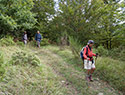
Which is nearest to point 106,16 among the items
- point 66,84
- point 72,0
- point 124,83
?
point 72,0

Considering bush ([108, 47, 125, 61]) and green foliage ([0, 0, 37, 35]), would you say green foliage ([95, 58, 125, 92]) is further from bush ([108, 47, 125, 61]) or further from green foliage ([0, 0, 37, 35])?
green foliage ([0, 0, 37, 35])

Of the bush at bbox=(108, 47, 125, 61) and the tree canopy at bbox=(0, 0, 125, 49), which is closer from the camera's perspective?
the bush at bbox=(108, 47, 125, 61)

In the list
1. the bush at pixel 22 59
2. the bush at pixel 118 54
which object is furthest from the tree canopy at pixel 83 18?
the bush at pixel 22 59

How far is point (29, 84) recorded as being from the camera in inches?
123

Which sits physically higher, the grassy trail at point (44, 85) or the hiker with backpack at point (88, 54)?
the hiker with backpack at point (88, 54)

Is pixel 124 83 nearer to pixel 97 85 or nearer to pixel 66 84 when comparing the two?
pixel 97 85

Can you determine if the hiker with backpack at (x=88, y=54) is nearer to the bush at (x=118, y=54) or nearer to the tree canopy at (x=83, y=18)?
the bush at (x=118, y=54)

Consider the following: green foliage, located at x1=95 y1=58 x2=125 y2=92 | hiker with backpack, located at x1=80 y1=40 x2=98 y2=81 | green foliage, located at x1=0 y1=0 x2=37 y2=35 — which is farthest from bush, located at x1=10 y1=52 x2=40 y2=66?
green foliage, located at x1=0 y1=0 x2=37 y2=35

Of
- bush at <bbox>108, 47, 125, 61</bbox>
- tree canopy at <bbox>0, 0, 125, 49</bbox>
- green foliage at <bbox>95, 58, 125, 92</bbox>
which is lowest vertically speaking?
green foliage at <bbox>95, 58, 125, 92</bbox>

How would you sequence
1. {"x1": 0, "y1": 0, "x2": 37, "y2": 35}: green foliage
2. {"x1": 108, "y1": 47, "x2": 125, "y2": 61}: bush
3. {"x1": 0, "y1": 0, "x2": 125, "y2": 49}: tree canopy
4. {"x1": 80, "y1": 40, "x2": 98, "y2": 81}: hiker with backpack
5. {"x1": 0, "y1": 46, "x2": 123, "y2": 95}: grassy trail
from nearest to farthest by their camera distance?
{"x1": 0, "y1": 46, "x2": 123, "y2": 95}: grassy trail → {"x1": 80, "y1": 40, "x2": 98, "y2": 81}: hiker with backpack → {"x1": 108, "y1": 47, "x2": 125, "y2": 61}: bush → {"x1": 0, "y1": 0, "x2": 37, "y2": 35}: green foliage → {"x1": 0, "y1": 0, "x2": 125, "y2": 49}: tree canopy

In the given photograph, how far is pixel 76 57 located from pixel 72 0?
6.40 metres

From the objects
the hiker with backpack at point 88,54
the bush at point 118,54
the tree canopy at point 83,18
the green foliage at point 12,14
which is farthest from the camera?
the tree canopy at point 83,18

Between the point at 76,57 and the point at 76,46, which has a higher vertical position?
the point at 76,46

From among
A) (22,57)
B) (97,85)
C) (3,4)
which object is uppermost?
(3,4)
